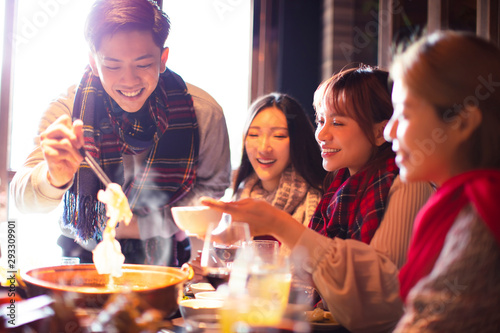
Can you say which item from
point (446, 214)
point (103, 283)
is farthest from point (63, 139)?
point (446, 214)

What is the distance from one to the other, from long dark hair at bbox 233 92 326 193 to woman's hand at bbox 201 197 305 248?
3.62 ft

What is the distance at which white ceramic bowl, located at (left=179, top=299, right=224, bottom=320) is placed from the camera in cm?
107

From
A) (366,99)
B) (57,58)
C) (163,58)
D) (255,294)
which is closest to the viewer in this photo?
(255,294)

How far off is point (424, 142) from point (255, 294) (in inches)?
17.5

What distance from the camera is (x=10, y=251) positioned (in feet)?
4.62

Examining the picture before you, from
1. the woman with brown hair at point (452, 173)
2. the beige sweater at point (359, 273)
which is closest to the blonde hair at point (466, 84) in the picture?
the woman with brown hair at point (452, 173)

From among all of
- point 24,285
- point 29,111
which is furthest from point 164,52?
point 24,285

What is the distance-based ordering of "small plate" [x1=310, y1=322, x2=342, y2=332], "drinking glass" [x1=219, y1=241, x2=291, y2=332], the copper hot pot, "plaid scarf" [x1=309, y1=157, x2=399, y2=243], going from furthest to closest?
"plaid scarf" [x1=309, y1=157, x2=399, y2=243]
"small plate" [x1=310, y1=322, x2=342, y2=332]
the copper hot pot
"drinking glass" [x1=219, y1=241, x2=291, y2=332]

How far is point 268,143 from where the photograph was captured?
2.32 m

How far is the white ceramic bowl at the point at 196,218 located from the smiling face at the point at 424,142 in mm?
492

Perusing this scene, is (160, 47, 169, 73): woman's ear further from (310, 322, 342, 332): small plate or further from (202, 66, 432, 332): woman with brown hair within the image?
(310, 322, 342, 332): small plate

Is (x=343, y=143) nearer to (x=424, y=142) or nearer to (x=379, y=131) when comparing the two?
(x=379, y=131)

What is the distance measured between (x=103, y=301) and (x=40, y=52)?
175cm

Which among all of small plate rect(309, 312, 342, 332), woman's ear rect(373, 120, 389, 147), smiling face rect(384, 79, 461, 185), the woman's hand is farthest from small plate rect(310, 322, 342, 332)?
woman's ear rect(373, 120, 389, 147)
